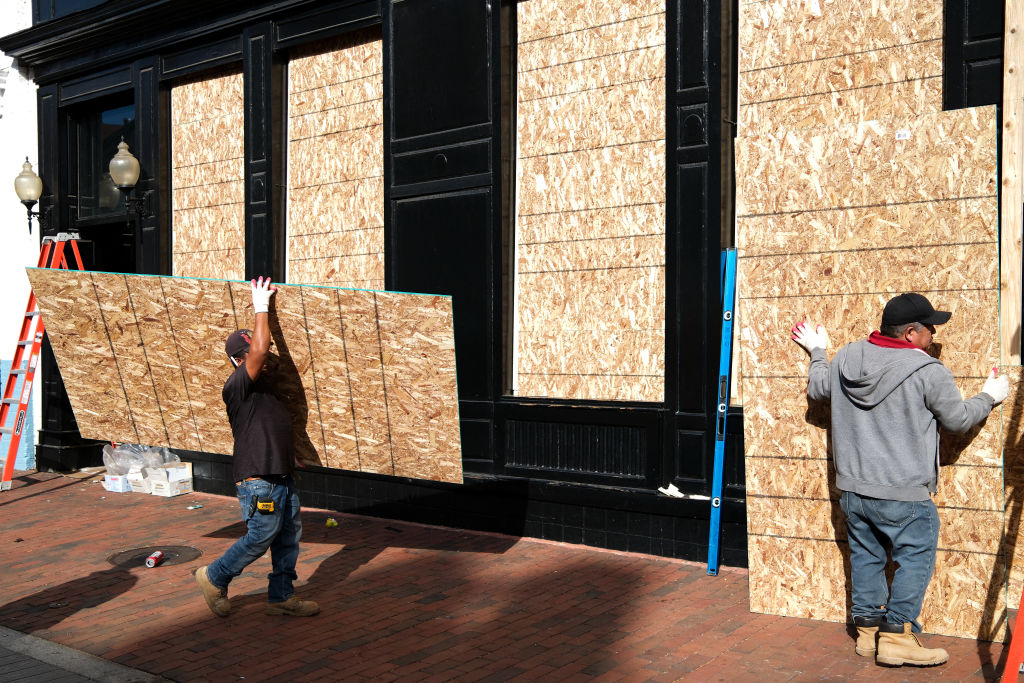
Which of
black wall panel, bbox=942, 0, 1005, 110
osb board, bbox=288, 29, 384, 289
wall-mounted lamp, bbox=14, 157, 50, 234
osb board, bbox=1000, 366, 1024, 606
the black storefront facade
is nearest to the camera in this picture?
osb board, bbox=1000, 366, 1024, 606

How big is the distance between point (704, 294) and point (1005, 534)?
264 centimetres

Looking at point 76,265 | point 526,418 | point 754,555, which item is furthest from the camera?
point 76,265

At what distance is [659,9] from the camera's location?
7445 mm

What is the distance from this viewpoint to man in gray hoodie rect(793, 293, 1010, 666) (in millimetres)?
4789

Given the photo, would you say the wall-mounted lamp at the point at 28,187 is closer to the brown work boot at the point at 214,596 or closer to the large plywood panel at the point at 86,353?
the large plywood panel at the point at 86,353

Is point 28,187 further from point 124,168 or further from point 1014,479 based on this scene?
point 1014,479

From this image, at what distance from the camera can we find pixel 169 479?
10.6 metres

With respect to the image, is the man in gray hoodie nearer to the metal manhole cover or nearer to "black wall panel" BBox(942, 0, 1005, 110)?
"black wall panel" BBox(942, 0, 1005, 110)

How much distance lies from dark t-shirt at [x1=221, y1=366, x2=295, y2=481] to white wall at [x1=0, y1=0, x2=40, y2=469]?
8.81 m

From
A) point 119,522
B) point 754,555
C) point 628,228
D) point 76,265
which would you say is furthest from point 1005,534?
point 76,265

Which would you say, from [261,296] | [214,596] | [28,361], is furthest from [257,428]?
[28,361]

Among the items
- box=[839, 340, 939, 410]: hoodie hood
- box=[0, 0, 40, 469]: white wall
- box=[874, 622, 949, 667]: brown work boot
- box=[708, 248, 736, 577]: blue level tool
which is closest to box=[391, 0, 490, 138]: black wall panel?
box=[708, 248, 736, 577]: blue level tool

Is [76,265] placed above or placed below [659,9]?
below

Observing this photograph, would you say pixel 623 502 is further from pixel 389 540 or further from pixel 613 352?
pixel 389 540
